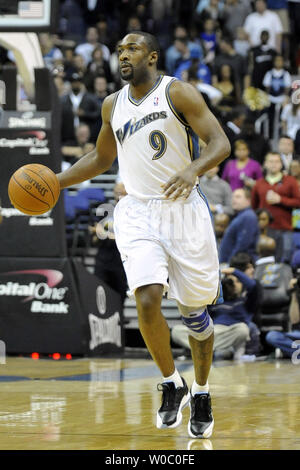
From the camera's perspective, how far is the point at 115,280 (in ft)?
40.0

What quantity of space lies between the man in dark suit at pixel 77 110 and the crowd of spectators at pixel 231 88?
0.02 m

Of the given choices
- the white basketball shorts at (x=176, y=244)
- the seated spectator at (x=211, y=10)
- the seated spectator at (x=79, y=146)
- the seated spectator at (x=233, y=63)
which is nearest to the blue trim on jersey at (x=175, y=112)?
the white basketball shorts at (x=176, y=244)

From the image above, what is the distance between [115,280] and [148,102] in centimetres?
670

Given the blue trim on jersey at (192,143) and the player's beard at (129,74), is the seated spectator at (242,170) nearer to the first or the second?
the blue trim on jersey at (192,143)

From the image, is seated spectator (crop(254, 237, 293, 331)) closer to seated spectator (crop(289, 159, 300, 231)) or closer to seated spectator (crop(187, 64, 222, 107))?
seated spectator (crop(289, 159, 300, 231))

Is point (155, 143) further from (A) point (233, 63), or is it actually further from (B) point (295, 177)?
(A) point (233, 63)

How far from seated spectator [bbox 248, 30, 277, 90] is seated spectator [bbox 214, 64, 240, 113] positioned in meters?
0.51

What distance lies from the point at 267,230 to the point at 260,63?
20.6 feet

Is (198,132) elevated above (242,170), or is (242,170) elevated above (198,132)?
(198,132)

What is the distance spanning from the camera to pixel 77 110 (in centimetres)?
1698

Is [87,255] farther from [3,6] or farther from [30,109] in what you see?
[3,6]

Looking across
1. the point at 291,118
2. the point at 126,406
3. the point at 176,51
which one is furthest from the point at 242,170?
the point at 126,406

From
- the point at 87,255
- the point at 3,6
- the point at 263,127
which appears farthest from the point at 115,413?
Answer: the point at 263,127

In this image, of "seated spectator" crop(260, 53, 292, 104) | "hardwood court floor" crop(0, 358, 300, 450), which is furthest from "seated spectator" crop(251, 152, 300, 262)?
"seated spectator" crop(260, 53, 292, 104)
